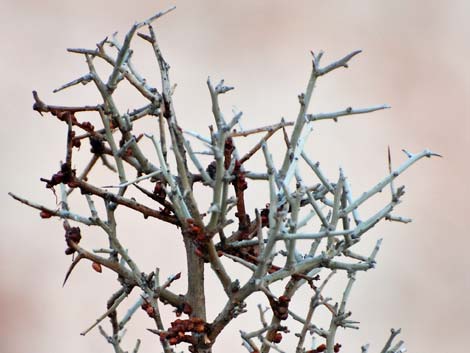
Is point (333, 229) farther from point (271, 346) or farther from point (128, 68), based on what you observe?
point (128, 68)

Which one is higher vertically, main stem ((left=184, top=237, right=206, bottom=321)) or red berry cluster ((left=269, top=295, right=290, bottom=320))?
main stem ((left=184, top=237, right=206, bottom=321))

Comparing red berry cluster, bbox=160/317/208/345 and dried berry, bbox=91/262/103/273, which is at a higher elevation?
dried berry, bbox=91/262/103/273

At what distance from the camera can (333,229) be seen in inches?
27.8

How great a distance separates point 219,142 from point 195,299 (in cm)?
23

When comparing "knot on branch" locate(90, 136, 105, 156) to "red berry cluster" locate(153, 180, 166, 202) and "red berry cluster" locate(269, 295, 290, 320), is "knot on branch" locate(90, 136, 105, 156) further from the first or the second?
"red berry cluster" locate(269, 295, 290, 320)

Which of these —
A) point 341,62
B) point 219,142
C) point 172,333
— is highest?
point 341,62

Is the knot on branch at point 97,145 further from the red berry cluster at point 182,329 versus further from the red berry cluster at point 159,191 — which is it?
the red berry cluster at point 182,329

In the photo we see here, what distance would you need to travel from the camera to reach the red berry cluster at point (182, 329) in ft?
2.49

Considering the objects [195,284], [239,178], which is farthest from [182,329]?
[239,178]

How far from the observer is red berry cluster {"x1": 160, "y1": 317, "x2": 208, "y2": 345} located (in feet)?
2.49

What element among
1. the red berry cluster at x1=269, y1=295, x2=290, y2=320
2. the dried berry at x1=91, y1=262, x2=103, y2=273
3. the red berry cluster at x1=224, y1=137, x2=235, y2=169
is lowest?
the red berry cluster at x1=269, y1=295, x2=290, y2=320

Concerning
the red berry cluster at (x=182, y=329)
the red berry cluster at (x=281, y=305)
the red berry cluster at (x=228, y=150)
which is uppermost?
the red berry cluster at (x=228, y=150)

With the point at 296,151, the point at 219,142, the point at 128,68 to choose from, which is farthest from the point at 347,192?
the point at 128,68

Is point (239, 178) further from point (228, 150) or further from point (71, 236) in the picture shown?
point (71, 236)
